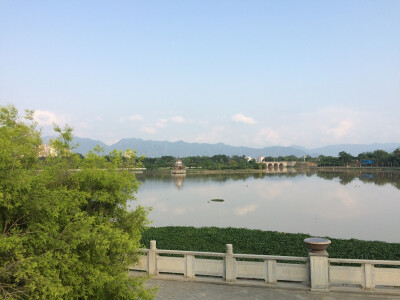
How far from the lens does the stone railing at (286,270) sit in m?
7.25

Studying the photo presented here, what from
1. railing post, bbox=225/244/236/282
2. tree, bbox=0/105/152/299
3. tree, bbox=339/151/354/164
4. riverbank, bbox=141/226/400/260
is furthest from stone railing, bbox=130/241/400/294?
tree, bbox=339/151/354/164

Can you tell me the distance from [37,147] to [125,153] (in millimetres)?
1707

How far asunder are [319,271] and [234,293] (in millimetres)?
1970

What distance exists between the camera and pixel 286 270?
770 cm

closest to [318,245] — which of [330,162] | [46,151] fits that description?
[46,151]

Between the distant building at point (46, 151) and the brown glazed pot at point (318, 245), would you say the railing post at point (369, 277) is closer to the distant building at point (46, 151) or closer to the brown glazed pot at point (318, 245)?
the brown glazed pot at point (318, 245)

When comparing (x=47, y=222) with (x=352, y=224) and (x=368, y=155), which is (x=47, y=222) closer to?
(x=352, y=224)

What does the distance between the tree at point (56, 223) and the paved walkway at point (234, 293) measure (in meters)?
1.92

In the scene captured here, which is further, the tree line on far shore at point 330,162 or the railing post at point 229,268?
the tree line on far shore at point 330,162

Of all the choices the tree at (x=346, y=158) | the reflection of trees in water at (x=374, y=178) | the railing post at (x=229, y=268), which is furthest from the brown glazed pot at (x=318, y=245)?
the tree at (x=346, y=158)

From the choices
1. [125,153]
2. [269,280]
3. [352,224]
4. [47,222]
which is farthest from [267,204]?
[47,222]

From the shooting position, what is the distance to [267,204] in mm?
33969

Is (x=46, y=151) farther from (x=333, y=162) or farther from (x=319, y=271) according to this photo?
(x=333, y=162)

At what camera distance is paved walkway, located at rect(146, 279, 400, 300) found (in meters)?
7.09
